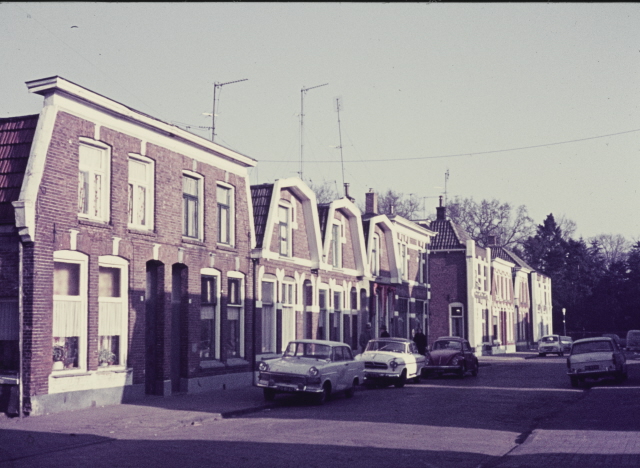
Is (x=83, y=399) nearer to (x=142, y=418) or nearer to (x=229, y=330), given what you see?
(x=142, y=418)

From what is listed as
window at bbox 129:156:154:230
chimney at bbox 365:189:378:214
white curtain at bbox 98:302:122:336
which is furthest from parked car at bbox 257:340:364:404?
chimney at bbox 365:189:378:214

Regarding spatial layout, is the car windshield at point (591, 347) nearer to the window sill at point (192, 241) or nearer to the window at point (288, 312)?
the window at point (288, 312)

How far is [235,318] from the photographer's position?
1032 inches

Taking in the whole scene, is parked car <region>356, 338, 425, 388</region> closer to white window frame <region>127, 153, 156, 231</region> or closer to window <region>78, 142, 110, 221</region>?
white window frame <region>127, 153, 156, 231</region>

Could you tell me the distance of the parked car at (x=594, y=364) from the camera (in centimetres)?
2728

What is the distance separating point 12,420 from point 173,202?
8178mm

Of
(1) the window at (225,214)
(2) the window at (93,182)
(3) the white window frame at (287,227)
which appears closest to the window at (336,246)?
(3) the white window frame at (287,227)

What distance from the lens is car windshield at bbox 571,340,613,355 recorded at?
28062 mm

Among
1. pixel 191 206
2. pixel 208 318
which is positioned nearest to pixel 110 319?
pixel 208 318

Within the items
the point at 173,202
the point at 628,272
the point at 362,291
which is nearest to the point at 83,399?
the point at 173,202

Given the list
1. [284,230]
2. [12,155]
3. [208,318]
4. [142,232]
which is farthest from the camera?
[284,230]

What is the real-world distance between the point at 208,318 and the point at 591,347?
13.4m

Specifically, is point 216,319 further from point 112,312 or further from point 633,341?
point 633,341

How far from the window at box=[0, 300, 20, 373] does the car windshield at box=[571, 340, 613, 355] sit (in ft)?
60.9
